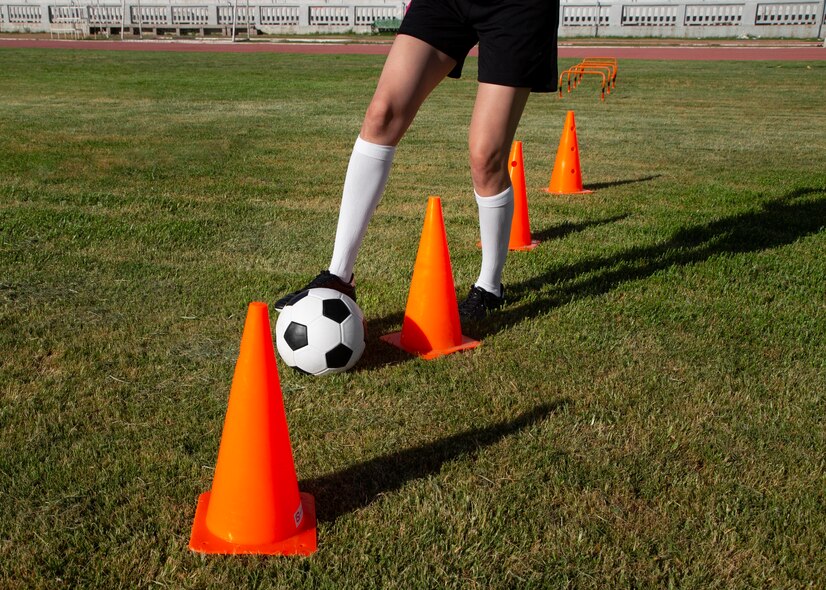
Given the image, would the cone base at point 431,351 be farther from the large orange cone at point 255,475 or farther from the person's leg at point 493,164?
the large orange cone at point 255,475

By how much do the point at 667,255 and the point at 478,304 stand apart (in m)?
1.72

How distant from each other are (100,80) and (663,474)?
1708cm

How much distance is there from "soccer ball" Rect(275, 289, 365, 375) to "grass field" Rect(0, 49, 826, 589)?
3.1 inches

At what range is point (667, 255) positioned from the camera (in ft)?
16.5

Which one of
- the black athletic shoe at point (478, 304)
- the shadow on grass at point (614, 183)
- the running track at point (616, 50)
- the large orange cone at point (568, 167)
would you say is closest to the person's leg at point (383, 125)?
the black athletic shoe at point (478, 304)

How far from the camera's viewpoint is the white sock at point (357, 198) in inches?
145

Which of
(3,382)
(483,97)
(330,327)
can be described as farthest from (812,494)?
(3,382)

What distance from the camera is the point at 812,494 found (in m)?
2.42

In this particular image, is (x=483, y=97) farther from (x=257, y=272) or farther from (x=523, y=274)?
(x=257, y=272)

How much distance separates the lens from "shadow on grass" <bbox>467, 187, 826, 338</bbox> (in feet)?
13.5

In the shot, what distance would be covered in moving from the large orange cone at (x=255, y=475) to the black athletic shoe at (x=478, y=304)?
1.78 metres

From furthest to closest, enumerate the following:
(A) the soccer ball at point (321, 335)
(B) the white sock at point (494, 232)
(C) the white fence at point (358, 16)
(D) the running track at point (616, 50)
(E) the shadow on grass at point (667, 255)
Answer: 1. (C) the white fence at point (358, 16)
2. (D) the running track at point (616, 50)
3. (E) the shadow on grass at point (667, 255)
4. (B) the white sock at point (494, 232)
5. (A) the soccer ball at point (321, 335)

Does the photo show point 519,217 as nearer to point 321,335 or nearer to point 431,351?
point 431,351

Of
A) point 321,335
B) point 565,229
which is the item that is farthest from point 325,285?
point 565,229
